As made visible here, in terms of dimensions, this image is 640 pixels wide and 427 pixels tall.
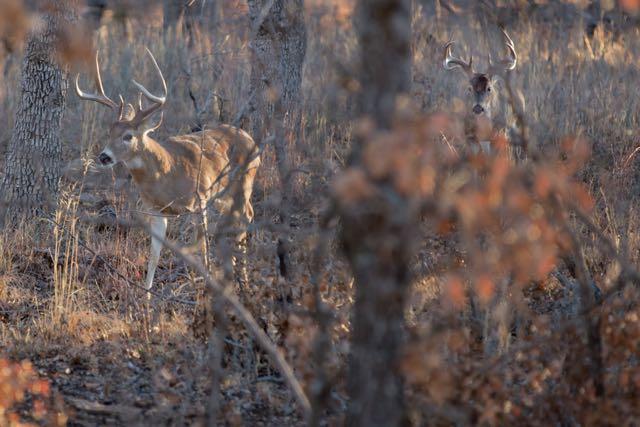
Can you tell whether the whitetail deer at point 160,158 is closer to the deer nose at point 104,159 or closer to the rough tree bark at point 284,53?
the deer nose at point 104,159

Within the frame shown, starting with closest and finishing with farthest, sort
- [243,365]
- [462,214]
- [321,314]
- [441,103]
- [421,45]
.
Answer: [462,214]
[321,314]
[243,365]
[441,103]
[421,45]

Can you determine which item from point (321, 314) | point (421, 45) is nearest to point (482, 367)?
point (321, 314)

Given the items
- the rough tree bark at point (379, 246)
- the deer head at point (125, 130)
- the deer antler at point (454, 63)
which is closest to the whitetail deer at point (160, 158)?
the deer head at point (125, 130)

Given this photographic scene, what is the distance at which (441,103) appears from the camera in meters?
11.7

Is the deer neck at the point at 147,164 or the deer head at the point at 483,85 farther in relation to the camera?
the deer head at the point at 483,85

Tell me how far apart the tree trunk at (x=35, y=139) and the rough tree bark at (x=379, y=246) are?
17.9 ft

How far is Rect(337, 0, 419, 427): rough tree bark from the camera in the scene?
3246 millimetres

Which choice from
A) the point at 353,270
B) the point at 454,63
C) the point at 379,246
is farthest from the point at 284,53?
the point at 379,246

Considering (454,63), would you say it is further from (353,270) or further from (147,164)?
(353,270)

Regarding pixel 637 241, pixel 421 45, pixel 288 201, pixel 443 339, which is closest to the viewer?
pixel 443 339

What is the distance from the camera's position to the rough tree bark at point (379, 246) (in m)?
3.25

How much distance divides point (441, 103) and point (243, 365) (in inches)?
263

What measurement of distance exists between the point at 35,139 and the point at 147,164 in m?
1.05

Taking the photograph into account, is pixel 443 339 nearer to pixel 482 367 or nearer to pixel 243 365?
pixel 482 367
